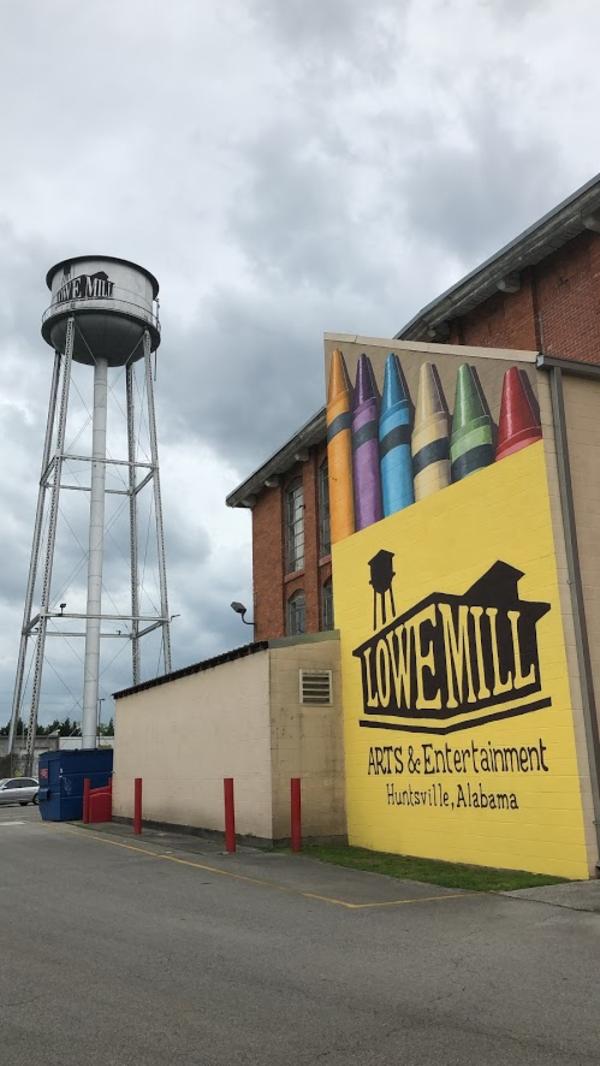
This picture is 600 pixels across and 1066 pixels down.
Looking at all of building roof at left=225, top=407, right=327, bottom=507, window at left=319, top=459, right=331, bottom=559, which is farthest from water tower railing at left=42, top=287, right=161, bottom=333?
window at left=319, top=459, right=331, bottom=559

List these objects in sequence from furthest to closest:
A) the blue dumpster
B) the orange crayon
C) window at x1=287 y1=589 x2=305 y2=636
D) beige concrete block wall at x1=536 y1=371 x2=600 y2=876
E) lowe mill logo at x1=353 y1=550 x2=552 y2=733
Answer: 1. window at x1=287 y1=589 x2=305 y2=636
2. the blue dumpster
3. the orange crayon
4. lowe mill logo at x1=353 y1=550 x2=552 y2=733
5. beige concrete block wall at x1=536 y1=371 x2=600 y2=876

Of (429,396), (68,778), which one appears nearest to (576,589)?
(429,396)

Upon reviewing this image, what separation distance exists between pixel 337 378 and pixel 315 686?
5.97 metres

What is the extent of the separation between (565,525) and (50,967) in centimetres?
786

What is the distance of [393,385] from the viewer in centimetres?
1622

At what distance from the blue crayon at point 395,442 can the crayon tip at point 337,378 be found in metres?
1.44

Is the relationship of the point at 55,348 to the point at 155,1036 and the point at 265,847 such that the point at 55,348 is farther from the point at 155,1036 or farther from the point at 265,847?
the point at 155,1036

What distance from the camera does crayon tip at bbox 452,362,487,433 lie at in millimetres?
13680

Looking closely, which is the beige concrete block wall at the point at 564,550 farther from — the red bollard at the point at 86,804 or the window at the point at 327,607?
the red bollard at the point at 86,804

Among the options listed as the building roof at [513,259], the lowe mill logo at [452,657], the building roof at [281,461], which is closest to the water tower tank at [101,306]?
the building roof at [281,461]

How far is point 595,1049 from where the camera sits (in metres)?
5.11

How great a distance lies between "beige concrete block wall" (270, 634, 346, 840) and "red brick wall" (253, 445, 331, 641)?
878 cm

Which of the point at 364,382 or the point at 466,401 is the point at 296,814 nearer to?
the point at 466,401

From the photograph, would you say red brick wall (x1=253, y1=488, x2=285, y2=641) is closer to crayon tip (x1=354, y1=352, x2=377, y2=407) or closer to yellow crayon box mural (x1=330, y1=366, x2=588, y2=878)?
yellow crayon box mural (x1=330, y1=366, x2=588, y2=878)
